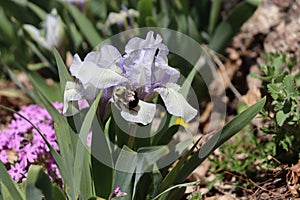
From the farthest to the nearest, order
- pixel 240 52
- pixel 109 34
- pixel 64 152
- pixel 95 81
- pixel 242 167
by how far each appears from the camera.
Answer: pixel 240 52 < pixel 109 34 < pixel 242 167 < pixel 64 152 < pixel 95 81

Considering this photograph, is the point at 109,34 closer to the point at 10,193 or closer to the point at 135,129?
the point at 135,129

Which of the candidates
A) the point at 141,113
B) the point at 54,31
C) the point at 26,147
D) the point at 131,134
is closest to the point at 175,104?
the point at 141,113

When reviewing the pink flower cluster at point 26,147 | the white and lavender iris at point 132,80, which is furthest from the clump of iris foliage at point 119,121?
the pink flower cluster at point 26,147

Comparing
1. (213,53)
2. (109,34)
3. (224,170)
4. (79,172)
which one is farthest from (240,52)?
(79,172)

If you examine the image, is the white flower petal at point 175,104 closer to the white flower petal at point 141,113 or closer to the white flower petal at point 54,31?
the white flower petal at point 141,113

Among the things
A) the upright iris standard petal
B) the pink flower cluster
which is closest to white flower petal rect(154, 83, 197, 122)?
the upright iris standard petal

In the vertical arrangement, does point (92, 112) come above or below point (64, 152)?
above

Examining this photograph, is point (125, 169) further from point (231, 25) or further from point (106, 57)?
point (231, 25)
